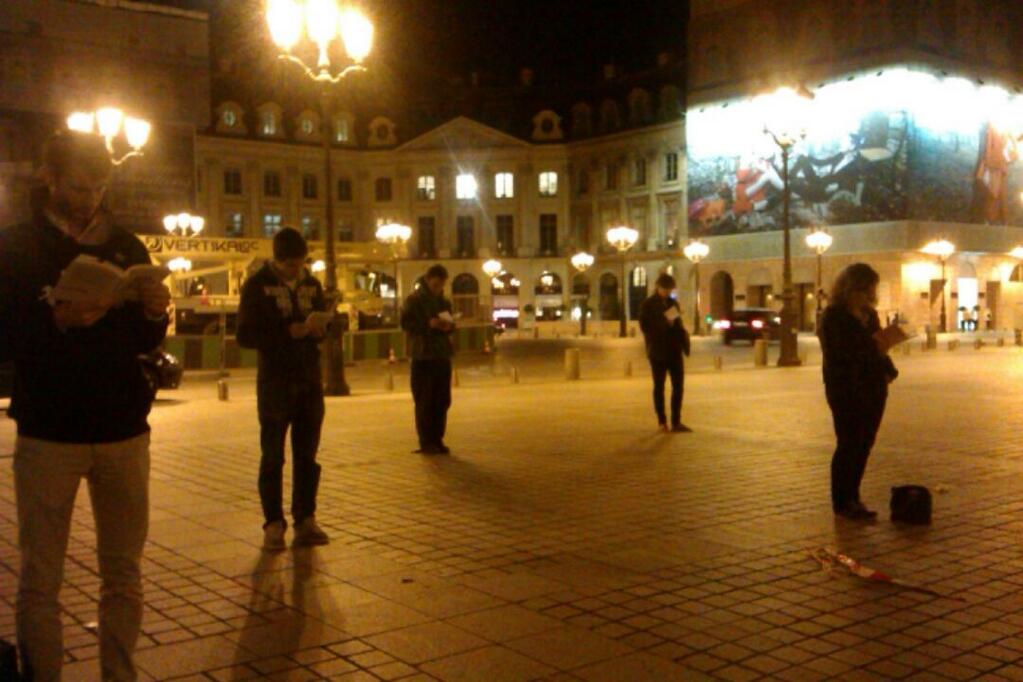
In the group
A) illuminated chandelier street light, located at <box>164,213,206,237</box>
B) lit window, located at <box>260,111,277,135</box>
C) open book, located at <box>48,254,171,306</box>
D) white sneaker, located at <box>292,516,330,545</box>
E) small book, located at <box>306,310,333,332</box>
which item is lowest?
white sneaker, located at <box>292,516,330,545</box>

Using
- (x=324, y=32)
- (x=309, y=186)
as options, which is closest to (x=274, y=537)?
(x=324, y=32)

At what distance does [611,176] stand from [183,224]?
3847 cm

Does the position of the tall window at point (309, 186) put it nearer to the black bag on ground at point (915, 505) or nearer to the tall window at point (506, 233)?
the tall window at point (506, 233)

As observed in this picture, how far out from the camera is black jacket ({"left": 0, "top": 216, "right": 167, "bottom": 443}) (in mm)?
3699

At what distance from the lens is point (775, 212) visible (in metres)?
58.4

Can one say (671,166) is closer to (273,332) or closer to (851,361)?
(851,361)

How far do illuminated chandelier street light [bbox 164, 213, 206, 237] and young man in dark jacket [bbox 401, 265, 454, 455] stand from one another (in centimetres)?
3201

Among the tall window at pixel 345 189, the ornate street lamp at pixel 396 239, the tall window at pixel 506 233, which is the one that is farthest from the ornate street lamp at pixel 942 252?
the tall window at pixel 345 189

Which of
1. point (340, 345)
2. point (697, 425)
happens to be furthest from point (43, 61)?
point (697, 425)

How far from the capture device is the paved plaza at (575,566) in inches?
189

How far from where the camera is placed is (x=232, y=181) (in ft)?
243

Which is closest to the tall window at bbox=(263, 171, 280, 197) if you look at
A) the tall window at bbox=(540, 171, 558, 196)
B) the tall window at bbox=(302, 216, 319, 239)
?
the tall window at bbox=(302, 216, 319, 239)

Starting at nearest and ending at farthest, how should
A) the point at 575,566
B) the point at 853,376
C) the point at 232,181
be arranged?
the point at 575,566, the point at 853,376, the point at 232,181

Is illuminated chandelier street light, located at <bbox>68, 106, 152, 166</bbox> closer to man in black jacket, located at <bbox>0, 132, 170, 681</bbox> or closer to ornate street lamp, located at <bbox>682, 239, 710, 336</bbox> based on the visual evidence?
man in black jacket, located at <bbox>0, 132, 170, 681</bbox>
